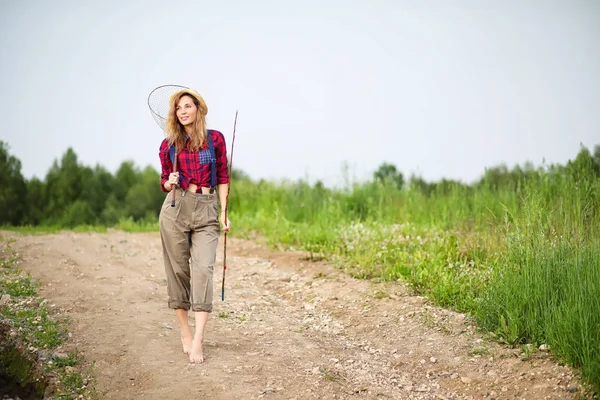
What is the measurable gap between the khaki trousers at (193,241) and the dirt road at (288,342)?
23.1 inches

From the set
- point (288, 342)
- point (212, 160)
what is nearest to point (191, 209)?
point (212, 160)

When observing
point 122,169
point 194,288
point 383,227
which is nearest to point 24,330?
point 194,288

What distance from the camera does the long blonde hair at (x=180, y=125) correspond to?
17.3ft

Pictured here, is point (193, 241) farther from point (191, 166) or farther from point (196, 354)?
point (196, 354)

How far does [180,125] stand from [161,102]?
0.34m

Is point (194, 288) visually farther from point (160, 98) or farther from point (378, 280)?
point (378, 280)

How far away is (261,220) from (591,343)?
8224 millimetres

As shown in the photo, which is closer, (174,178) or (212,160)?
(174,178)

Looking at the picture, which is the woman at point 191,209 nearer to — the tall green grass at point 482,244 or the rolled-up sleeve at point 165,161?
the rolled-up sleeve at point 165,161

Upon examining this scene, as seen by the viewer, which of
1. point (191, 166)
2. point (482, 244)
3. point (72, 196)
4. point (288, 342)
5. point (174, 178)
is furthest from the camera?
point (72, 196)

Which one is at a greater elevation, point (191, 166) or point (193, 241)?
point (191, 166)

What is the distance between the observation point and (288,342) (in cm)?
601

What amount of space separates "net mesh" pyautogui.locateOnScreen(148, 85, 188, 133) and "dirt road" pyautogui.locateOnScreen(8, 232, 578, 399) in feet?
6.79

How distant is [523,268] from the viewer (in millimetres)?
5691
